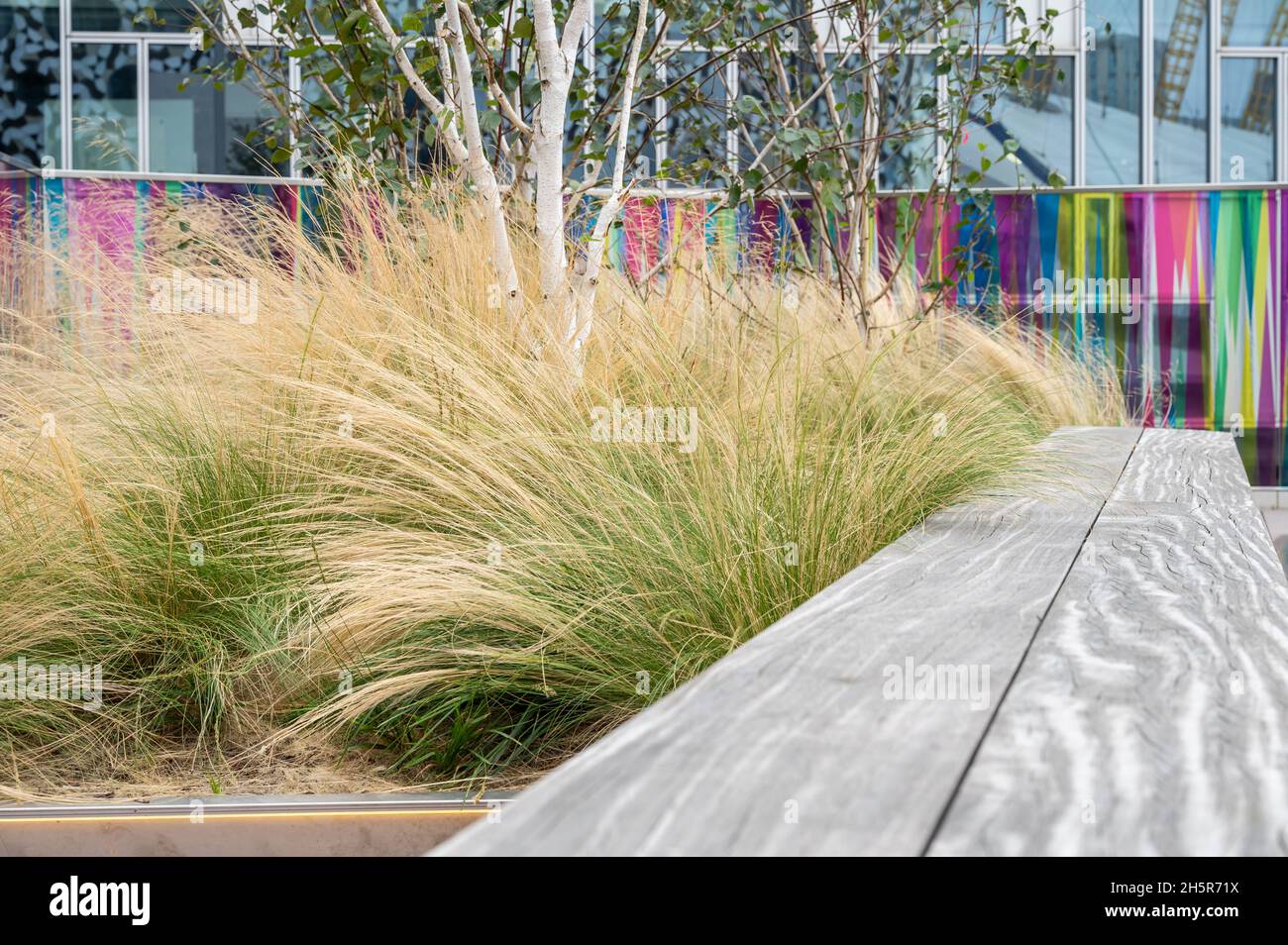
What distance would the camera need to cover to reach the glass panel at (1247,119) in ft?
34.3

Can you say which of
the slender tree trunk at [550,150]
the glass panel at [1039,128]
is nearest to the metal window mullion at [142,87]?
the glass panel at [1039,128]

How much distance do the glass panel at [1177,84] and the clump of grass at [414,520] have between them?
8.30 metres

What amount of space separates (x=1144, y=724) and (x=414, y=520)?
1777mm

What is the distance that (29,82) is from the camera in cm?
1038

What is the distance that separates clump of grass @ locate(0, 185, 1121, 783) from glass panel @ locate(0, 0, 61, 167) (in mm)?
8011

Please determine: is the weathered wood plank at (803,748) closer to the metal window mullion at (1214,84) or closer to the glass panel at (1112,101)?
the glass panel at (1112,101)

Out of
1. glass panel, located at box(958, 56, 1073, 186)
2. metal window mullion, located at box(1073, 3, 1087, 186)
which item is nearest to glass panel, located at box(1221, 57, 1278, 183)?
metal window mullion, located at box(1073, 3, 1087, 186)

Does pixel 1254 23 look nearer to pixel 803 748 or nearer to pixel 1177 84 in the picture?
pixel 1177 84

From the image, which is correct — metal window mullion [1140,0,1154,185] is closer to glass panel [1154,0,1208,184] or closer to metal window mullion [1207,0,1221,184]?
glass panel [1154,0,1208,184]

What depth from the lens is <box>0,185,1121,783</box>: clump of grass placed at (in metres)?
2.10

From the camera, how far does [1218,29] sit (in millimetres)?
10516
